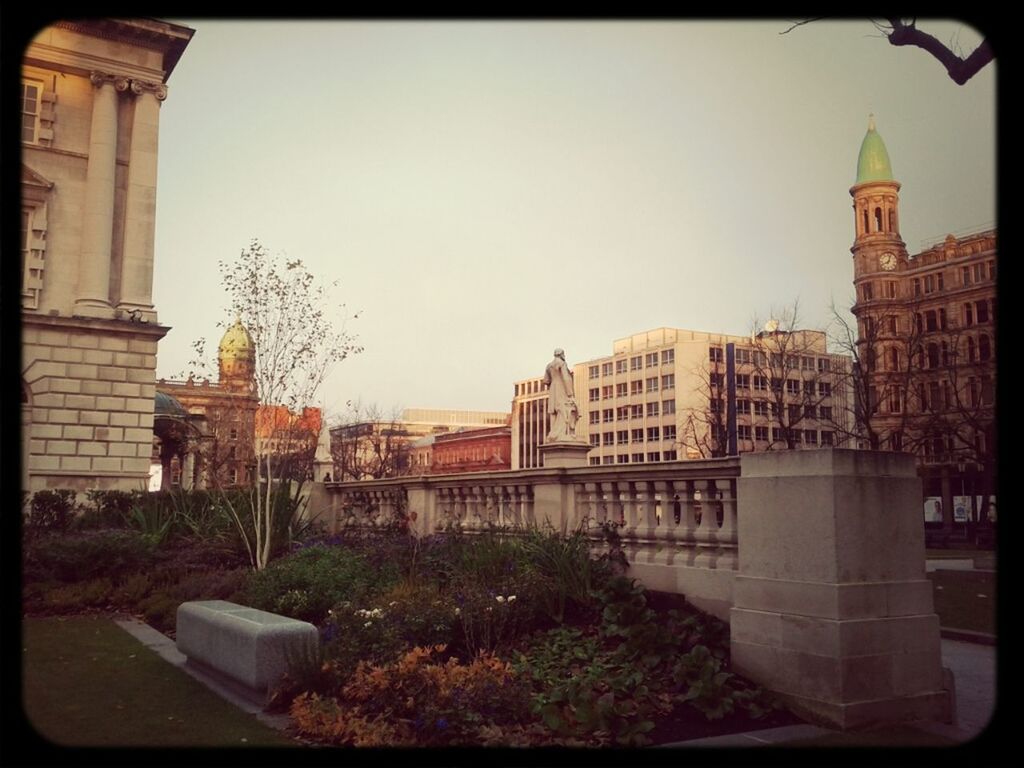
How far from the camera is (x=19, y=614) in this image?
1045 cm

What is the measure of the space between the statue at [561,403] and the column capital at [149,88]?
26.1 metres

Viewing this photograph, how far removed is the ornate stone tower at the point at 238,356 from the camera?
57.4 ft

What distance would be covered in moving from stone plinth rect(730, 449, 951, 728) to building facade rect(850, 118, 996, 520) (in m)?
20.4

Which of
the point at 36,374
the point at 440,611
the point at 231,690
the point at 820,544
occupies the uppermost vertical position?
the point at 36,374

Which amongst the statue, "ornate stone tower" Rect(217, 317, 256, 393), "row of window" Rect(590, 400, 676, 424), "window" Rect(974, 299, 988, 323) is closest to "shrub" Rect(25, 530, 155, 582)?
"ornate stone tower" Rect(217, 317, 256, 393)

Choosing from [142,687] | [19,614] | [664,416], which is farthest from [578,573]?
[664,416]

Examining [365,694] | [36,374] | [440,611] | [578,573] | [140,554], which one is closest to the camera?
[365,694]

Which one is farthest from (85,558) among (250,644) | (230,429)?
(230,429)

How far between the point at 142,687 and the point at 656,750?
487cm

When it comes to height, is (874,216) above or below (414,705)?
above

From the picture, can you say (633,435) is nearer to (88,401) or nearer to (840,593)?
(88,401)

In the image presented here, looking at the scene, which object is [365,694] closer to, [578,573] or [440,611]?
[440,611]

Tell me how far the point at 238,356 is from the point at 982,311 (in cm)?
5434

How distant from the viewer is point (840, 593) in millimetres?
7043
